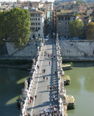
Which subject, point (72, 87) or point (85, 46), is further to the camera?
point (85, 46)

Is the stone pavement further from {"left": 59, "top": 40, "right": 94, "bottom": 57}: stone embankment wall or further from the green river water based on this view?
{"left": 59, "top": 40, "right": 94, "bottom": 57}: stone embankment wall

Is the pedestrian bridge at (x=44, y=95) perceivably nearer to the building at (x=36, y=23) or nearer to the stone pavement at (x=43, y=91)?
the stone pavement at (x=43, y=91)

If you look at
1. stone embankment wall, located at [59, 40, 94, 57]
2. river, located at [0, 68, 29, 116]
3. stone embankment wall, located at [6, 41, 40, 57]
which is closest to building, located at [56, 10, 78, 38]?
stone embankment wall, located at [59, 40, 94, 57]

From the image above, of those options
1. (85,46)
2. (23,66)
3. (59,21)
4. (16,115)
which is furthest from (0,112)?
(59,21)

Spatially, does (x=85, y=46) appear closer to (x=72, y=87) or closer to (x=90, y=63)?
(x=90, y=63)

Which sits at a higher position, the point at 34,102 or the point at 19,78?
the point at 34,102

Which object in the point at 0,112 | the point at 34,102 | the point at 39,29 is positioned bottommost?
the point at 0,112

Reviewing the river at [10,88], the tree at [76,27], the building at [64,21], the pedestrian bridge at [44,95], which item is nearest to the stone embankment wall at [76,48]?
the tree at [76,27]
